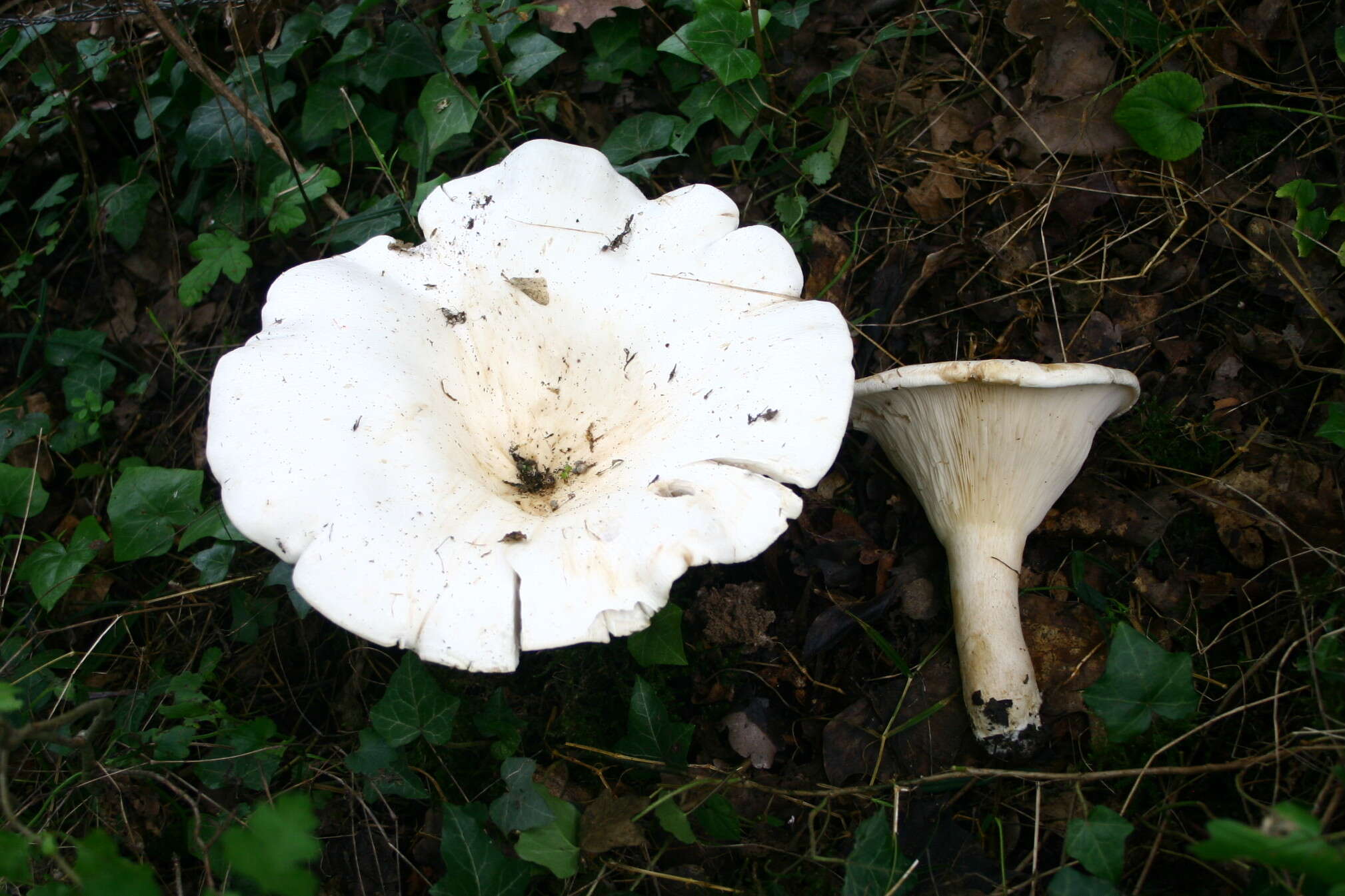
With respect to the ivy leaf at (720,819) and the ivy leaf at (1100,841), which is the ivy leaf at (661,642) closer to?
the ivy leaf at (720,819)

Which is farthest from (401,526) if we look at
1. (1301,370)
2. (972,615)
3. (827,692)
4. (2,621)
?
(1301,370)

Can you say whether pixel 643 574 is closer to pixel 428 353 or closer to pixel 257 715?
pixel 428 353

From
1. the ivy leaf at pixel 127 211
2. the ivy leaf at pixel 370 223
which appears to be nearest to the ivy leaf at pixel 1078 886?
the ivy leaf at pixel 370 223

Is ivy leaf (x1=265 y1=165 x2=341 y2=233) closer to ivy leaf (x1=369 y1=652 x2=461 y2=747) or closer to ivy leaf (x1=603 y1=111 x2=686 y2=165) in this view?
ivy leaf (x1=603 y1=111 x2=686 y2=165)

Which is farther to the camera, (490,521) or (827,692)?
(827,692)

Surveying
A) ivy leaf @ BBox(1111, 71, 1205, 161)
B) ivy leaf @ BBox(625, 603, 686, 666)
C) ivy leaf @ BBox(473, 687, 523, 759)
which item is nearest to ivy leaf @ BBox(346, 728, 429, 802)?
ivy leaf @ BBox(473, 687, 523, 759)
